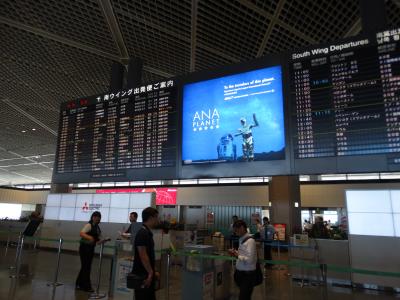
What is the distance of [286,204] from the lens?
14.4m

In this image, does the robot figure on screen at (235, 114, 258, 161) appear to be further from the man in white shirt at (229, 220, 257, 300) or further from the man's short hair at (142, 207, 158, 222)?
the man's short hair at (142, 207, 158, 222)

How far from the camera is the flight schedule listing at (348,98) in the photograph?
4.19 metres

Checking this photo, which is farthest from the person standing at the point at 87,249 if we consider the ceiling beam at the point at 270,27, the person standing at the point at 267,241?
the person standing at the point at 267,241

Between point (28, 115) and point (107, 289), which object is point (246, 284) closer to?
point (107, 289)

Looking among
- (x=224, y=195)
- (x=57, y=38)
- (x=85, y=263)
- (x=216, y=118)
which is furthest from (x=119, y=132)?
(x=224, y=195)

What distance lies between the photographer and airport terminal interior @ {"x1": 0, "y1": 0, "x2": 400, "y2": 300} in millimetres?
4453

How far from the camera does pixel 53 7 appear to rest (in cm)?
664

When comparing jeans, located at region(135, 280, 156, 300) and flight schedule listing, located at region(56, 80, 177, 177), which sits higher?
flight schedule listing, located at region(56, 80, 177, 177)

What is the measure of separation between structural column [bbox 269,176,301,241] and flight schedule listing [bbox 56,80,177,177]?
9921 millimetres

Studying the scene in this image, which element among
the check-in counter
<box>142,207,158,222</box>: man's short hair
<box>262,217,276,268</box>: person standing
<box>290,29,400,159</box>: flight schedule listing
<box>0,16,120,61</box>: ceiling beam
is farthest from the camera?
<box>262,217,276,268</box>: person standing

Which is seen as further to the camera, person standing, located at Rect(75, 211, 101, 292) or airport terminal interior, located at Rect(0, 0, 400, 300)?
person standing, located at Rect(75, 211, 101, 292)

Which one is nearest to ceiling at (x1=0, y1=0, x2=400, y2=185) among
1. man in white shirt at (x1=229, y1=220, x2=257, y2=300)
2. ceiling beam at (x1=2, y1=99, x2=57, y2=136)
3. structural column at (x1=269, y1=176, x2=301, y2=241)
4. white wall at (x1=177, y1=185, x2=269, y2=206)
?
ceiling beam at (x1=2, y1=99, x2=57, y2=136)

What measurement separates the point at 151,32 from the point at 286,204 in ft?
34.0

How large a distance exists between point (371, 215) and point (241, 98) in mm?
5201
